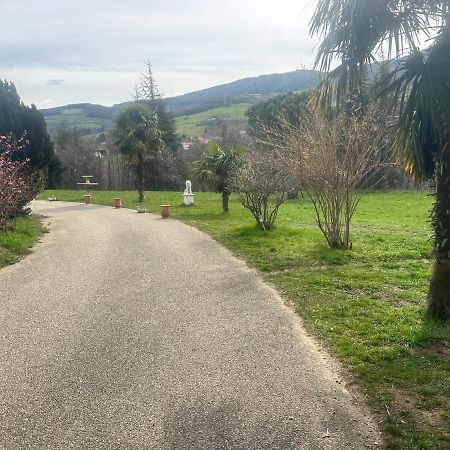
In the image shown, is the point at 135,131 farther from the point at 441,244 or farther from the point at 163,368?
the point at 163,368

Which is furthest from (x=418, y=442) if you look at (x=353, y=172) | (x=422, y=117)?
(x=353, y=172)

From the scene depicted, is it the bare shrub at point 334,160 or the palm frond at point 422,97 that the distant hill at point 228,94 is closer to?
the bare shrub at point 334,160

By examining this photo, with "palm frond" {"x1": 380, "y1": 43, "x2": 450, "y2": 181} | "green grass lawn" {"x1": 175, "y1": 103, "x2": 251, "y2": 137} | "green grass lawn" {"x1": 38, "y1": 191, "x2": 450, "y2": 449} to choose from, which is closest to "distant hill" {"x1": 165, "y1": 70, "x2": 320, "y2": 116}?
"green grass lawn" {"x1": 175, "y1": 103, "x2": 251, "y2": 137}

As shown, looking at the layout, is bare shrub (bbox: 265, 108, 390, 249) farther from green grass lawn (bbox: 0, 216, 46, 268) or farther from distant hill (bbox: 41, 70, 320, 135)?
distant hill (bbox: 41, 70, 320, 135)

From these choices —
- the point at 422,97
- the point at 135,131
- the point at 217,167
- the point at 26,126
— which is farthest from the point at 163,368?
the point at 135,131

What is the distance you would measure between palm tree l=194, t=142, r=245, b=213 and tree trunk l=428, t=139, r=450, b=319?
1304 centimetres

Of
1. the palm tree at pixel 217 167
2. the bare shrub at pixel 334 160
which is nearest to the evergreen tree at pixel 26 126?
the palm tree at pixel 217 167

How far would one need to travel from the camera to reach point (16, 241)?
11617 mm

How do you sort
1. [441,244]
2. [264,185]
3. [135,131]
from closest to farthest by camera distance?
1. [441,244]
2. [264,185]
3. [135,131]

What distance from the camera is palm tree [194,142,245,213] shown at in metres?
18.8

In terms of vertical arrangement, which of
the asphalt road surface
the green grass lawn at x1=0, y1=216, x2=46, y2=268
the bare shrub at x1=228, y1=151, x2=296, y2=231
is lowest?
the asphalt road surface

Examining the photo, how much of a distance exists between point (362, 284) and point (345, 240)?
312cm

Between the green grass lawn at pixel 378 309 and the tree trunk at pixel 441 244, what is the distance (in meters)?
0.24

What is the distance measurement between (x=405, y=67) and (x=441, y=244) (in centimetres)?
206
